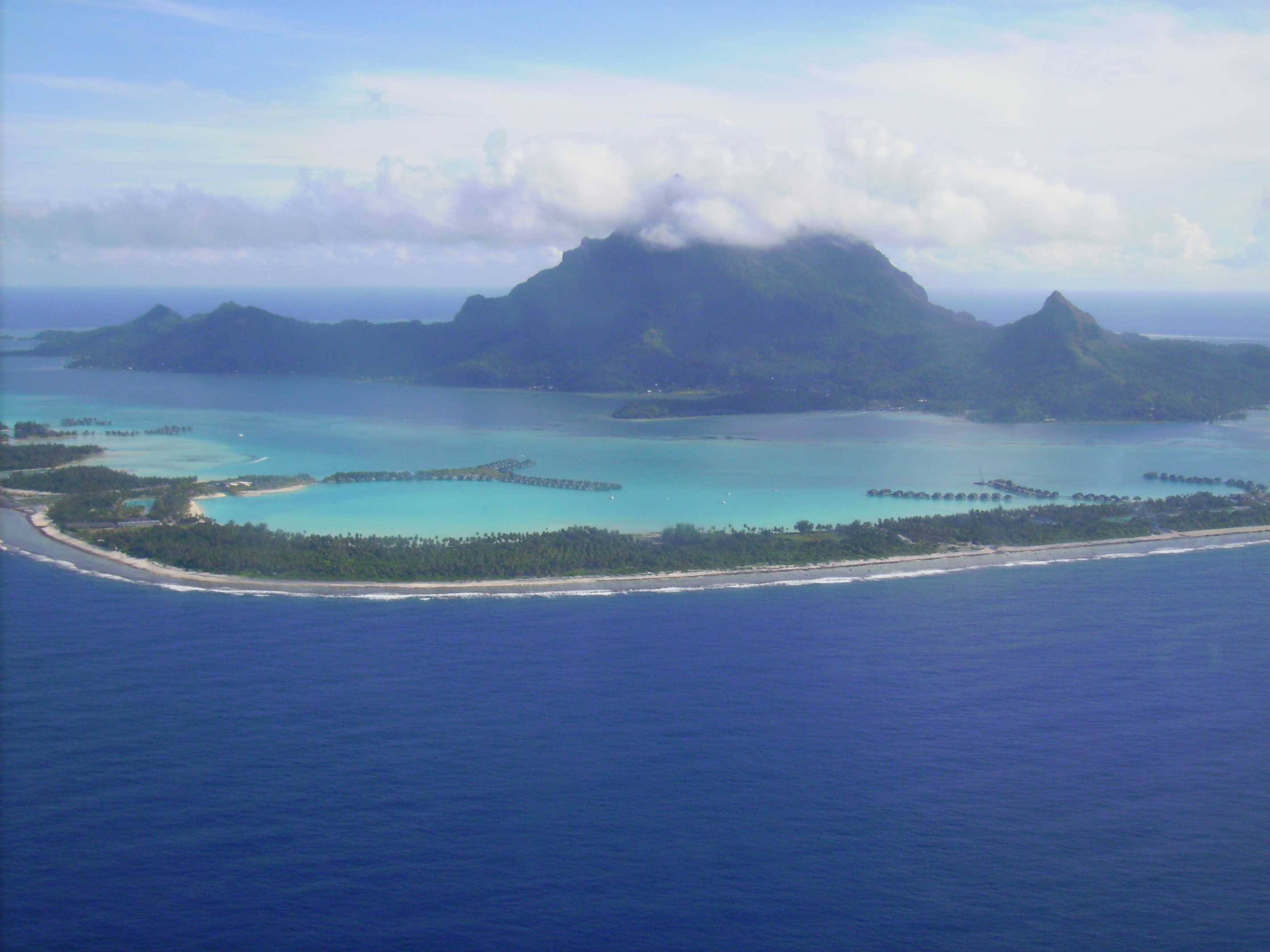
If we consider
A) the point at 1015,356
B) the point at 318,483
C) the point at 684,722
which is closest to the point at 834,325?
the point at 1015,356

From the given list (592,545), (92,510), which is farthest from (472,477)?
(592,545)

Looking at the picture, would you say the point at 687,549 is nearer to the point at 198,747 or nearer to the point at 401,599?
the point at 401,599

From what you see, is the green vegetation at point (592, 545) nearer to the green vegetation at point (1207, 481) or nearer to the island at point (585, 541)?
the island at point (585, 541)

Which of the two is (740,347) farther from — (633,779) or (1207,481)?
(633,779)

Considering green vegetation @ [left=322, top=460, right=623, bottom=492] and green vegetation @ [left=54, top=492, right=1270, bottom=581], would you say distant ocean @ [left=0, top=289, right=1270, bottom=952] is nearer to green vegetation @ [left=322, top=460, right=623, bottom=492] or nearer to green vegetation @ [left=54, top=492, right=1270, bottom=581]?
green vegetation @ [left=54, top=492, right=1270, bottom=581]

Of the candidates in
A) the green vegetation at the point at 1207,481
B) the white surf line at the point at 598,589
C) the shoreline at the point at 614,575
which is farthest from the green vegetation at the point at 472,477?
the green vegetation at the point at 1207,481

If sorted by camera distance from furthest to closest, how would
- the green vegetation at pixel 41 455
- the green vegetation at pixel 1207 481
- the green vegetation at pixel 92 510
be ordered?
the green vegetation at pixel 41 455, the green vegetation at pixel 1207 481, the green vegetation at pixel 92 510
